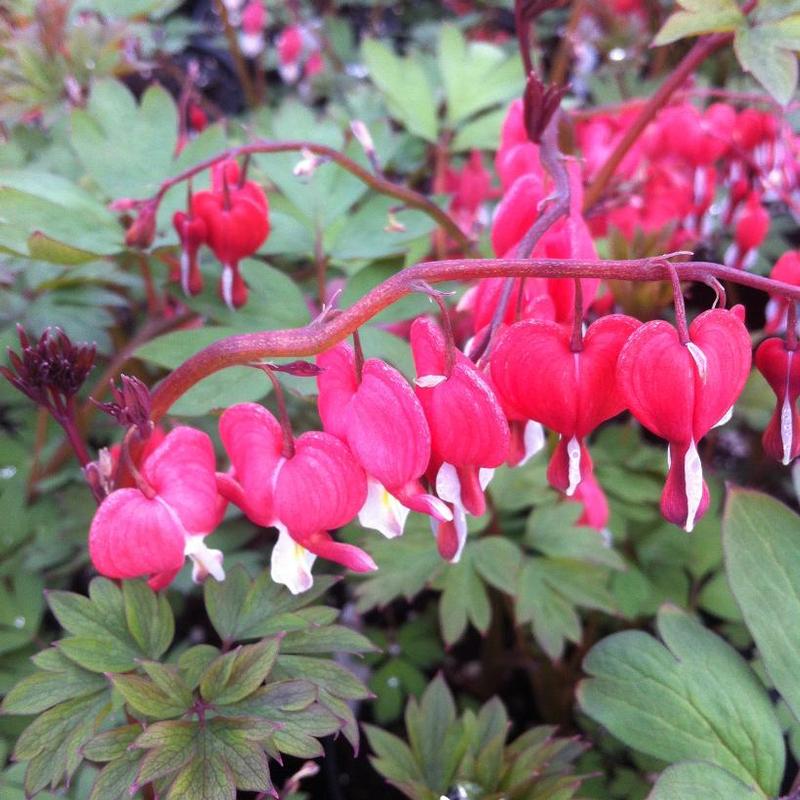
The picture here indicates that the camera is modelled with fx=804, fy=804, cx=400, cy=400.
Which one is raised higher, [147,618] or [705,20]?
[705,20]

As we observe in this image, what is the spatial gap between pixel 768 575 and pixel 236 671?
0.55m

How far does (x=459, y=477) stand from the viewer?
737 millimetres

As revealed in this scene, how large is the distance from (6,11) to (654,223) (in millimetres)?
1600

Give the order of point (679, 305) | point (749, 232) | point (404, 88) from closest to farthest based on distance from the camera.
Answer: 1. point (679, 305)
2. point (749, 232)
3. point (404, 88)

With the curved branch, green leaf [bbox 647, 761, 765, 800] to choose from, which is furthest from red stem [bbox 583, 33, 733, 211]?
green leaf [bbox 647, 761, 765, 800]

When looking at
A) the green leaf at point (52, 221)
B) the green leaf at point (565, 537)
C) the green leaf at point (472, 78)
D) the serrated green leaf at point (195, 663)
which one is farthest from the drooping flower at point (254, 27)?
the serrated green leaf at point (195, 663)

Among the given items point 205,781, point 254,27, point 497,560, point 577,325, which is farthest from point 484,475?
point 254,27

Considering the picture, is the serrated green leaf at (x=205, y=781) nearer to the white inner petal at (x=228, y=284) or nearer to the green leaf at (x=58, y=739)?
the green leaf at (x=58, y=739)

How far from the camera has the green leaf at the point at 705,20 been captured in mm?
1008

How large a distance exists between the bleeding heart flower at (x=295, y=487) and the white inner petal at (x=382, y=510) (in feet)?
0.04

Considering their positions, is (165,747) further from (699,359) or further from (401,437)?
(699,359)

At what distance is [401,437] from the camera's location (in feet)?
2.28

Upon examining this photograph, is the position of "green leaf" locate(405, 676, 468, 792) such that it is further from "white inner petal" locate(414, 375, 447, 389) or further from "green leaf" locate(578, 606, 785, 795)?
"white inner petal" locate(414, 375, 447, 389)

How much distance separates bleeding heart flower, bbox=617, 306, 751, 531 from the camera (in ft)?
2.13
